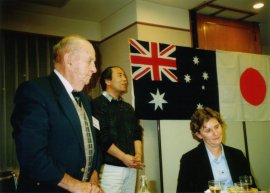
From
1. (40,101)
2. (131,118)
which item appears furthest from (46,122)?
(131,118)

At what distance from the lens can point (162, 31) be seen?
4.18 m

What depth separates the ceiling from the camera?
391 centimetres

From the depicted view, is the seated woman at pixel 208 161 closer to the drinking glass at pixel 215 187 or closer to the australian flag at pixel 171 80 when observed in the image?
the drinking glass at pixel 215 187

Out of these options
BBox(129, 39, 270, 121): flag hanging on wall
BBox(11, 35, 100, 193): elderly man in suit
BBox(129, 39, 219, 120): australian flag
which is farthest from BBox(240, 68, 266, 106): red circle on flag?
BBox(11, 35, 100, 193): elderly man in suit

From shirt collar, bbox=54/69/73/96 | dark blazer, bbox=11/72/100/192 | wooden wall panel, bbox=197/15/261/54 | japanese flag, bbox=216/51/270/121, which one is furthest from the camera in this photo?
wooden wall panel, bbox=197/15/261/54

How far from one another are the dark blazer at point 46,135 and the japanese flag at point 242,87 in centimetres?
301

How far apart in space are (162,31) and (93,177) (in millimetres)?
2866

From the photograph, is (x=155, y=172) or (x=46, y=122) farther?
(x=155, y=172)

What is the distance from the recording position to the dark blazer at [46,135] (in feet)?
4.30

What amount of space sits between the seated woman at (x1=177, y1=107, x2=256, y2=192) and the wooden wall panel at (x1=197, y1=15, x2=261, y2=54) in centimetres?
227

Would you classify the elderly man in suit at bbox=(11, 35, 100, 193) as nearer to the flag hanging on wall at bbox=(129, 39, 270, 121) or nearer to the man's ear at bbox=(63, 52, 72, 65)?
the man's ear at bbox=(63, 52, 72, 65)

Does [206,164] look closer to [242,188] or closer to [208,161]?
[208,161]

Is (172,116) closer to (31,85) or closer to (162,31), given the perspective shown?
(162,31)

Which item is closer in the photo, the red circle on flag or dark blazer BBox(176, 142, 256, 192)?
dark blazer BBox(176, 142, 256, 192)
